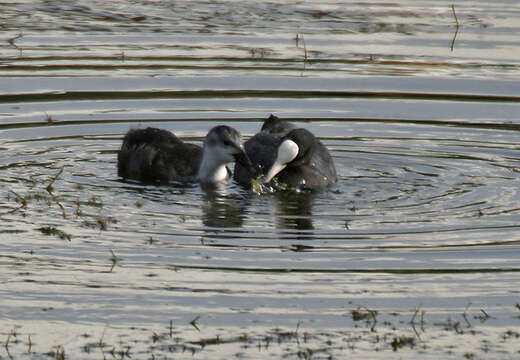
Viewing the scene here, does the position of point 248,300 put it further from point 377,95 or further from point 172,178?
point 377,95

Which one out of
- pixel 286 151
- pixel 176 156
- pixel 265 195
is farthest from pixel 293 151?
pixel 176 156

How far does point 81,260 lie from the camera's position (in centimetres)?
943

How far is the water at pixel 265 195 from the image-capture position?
8070 mm

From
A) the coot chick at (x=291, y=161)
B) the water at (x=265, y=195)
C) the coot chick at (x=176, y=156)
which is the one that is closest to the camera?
the water at (x=265, y=195)

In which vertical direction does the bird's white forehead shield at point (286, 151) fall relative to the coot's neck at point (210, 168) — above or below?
above

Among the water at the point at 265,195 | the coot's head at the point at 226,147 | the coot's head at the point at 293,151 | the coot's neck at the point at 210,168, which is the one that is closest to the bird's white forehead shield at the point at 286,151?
the coot's head at the point at 293,151

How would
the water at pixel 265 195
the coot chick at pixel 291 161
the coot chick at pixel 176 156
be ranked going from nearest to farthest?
the water at pixel 265 195, the coot chick at pixel 291 161, the coot chick at pixel 176 156

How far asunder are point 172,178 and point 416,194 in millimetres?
2771

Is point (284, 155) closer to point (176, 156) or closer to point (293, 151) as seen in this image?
point (293, 151)

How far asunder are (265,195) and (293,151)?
0.70 metres

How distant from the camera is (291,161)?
1278 centimetres

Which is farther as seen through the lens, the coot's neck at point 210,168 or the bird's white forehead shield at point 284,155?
the coot's neck at point 210,168

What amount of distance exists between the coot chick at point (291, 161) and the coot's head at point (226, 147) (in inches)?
7.1

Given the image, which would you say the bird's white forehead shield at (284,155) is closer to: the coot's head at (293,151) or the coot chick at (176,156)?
the coot's head at (293,151)
